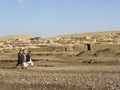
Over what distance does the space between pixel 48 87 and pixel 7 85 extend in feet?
11.2

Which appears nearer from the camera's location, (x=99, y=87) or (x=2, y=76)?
(x=99, y=87)

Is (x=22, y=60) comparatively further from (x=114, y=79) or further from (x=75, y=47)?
(x=75, y=47)

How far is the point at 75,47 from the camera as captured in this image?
97.0m

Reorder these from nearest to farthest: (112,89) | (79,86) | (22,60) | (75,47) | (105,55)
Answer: (112,89) → (79,86) → (22,60) → (105,55) → (75,47)

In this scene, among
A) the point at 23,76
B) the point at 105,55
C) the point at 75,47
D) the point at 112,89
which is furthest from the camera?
the point at 75,47

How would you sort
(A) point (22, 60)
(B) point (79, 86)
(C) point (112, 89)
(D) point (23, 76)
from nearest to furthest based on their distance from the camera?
(C) point (112, 89) < (B) point (79, 86) < (D) point (23, 76) < (A) point (22, 60)

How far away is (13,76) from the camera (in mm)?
33094

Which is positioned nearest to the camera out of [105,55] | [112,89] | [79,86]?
[112,89]

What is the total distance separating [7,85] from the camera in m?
27.9

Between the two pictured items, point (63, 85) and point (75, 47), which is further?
point (75, 47)

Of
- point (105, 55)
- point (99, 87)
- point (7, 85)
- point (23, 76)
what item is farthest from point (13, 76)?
point (105, 55)

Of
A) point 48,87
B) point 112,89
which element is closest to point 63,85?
point 48,87

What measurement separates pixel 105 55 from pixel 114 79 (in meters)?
33.5

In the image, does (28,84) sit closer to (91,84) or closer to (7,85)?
(7,85)
